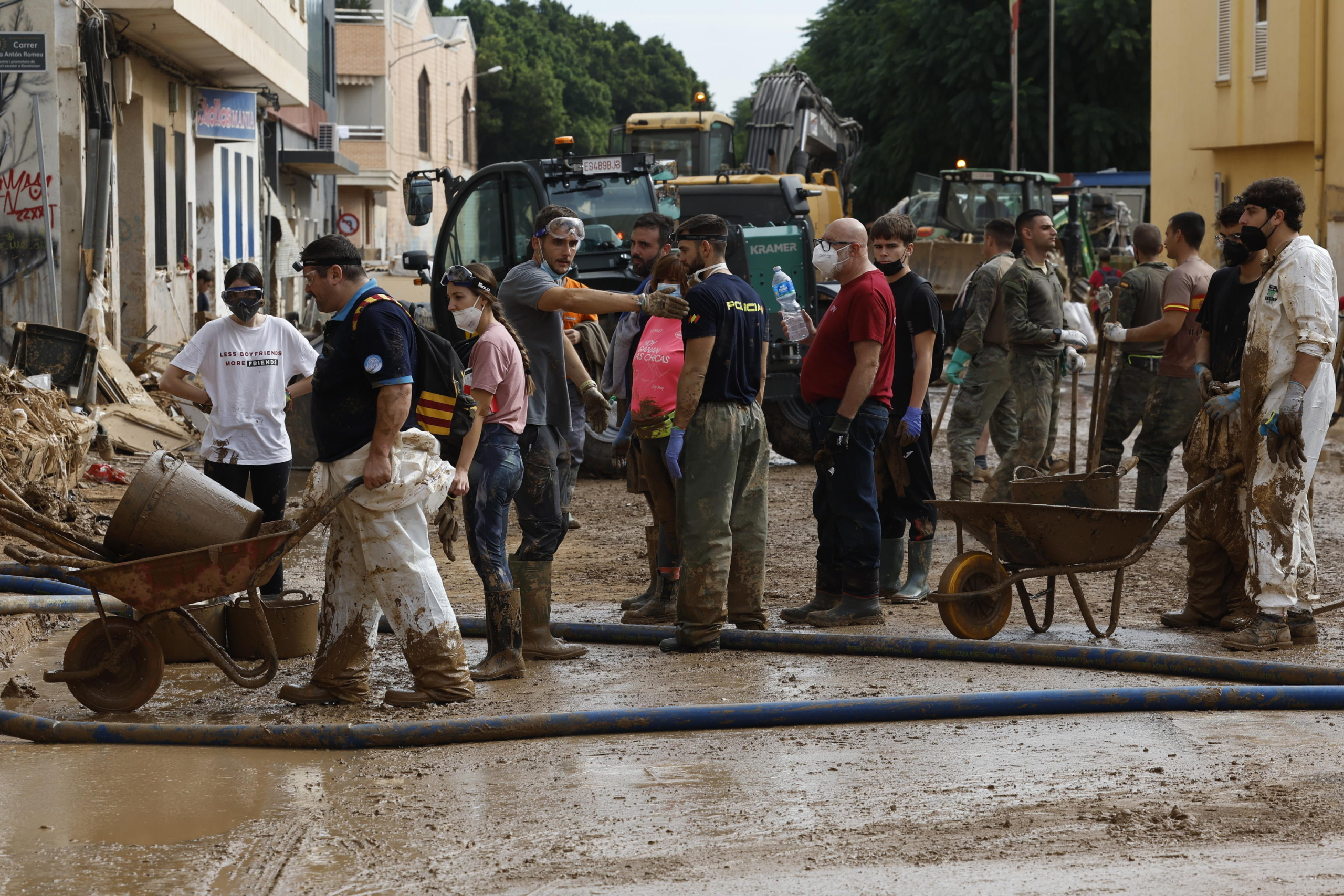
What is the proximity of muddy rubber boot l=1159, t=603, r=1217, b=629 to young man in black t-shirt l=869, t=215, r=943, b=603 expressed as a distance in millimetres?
1236

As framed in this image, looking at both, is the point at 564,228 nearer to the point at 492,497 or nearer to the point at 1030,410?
the point at 492,497

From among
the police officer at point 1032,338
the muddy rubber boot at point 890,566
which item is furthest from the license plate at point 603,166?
the muddy rubber boot at point 890,566

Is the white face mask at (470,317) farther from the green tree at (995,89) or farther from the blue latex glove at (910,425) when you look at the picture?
the green tree at (995,89)

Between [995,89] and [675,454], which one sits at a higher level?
[995,89]

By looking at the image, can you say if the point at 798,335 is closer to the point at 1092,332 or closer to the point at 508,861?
the point at 508,861

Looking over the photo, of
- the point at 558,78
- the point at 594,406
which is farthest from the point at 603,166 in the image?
the point at 558,78

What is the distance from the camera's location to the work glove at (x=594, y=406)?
6980mm

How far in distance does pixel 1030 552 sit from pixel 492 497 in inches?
93.8

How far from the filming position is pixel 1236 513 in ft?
22.1

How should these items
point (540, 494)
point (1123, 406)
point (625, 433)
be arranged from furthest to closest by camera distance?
point (1123, 406) < point (625, 433) < point (540, 494)

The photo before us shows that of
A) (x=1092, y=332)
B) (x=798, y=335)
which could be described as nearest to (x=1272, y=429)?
(x=798, y=335)

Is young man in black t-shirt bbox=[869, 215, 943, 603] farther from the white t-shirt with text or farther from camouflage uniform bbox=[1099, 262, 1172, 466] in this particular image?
the white t-shirt with text

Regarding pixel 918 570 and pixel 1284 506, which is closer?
pixel 1284 506

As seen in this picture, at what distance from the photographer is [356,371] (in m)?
5.49
